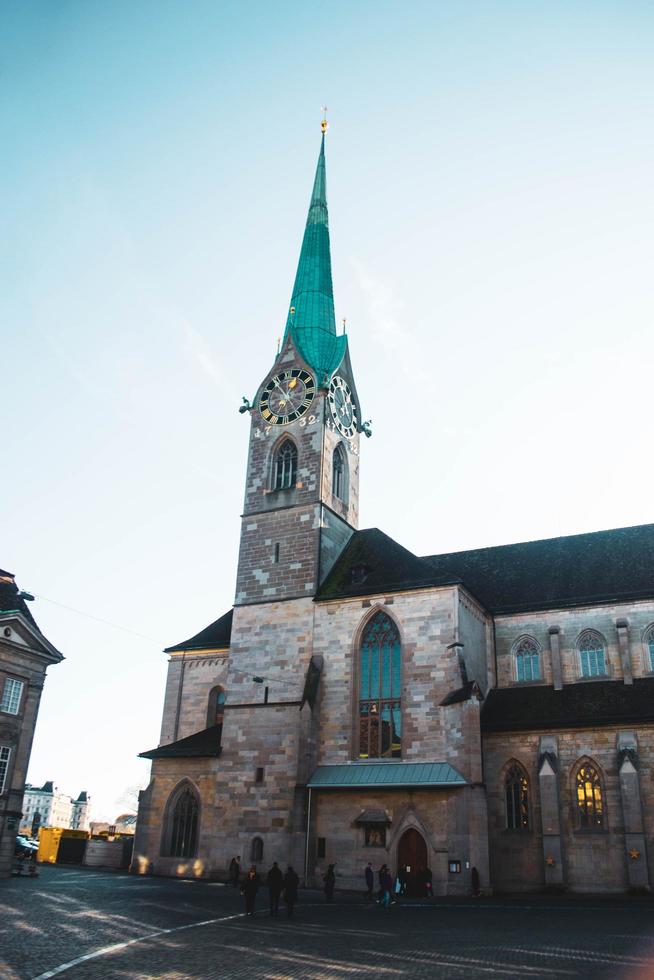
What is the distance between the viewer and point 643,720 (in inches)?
1222

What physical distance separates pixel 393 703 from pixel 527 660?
736 centimetres

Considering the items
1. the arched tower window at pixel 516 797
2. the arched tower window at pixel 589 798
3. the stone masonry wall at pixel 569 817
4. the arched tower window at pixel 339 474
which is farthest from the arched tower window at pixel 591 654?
the arched tower window at pixel 339 474

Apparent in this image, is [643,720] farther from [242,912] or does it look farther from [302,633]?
[242,912]

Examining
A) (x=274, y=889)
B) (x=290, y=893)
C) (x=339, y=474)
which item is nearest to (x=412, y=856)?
(x=290, y=893)

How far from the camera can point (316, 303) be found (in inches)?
1877

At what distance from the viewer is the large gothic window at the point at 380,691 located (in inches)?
1318

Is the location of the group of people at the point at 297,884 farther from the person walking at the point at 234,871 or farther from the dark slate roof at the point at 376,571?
the dark slate roof at the point at 376,571

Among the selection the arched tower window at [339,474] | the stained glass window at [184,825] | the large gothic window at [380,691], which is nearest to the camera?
the large gothic window at [380,691]

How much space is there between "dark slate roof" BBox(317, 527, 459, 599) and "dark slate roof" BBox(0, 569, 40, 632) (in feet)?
39.9

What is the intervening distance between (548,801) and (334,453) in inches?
748

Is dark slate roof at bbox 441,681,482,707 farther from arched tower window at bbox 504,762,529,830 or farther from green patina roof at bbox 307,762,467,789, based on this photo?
arched tower window at bbox 504,762,529,830

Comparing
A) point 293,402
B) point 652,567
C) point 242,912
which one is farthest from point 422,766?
point 293,402

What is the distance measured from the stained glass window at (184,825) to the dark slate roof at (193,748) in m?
1.47

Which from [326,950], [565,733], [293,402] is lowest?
[326,950]
